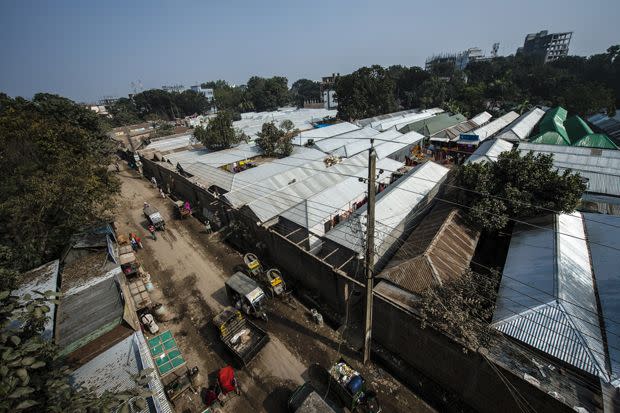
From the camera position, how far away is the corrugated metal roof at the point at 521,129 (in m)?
37.9

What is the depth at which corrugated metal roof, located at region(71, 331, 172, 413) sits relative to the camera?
396 inches

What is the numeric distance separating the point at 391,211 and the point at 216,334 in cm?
1367

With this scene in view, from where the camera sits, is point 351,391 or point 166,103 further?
point 166,103

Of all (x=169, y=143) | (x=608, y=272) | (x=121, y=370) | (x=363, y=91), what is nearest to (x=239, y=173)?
(x=121, y=370)

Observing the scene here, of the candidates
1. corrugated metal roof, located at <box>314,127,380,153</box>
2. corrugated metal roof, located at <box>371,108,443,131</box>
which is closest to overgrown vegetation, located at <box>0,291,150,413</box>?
corrugated metal roof, located at <box>314,127,380,153</box>

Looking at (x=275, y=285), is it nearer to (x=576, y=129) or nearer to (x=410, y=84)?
(x=576, y=129)

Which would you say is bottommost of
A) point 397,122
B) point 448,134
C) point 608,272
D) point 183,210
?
point 608,272

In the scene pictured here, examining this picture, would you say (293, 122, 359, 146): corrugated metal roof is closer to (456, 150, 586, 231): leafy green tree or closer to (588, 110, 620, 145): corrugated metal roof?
(456, 150, 586, 231): leafy green tree

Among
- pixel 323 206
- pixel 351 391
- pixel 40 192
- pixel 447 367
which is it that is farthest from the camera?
pixel 323 206

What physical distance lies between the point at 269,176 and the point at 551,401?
910 inches

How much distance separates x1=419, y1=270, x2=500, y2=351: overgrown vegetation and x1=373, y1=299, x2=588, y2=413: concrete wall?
48 cm

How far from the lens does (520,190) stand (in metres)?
15.5

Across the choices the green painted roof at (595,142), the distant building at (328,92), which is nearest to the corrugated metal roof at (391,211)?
the green painted roof at (595,142)

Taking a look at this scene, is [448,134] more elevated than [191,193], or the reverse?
[448,134]
